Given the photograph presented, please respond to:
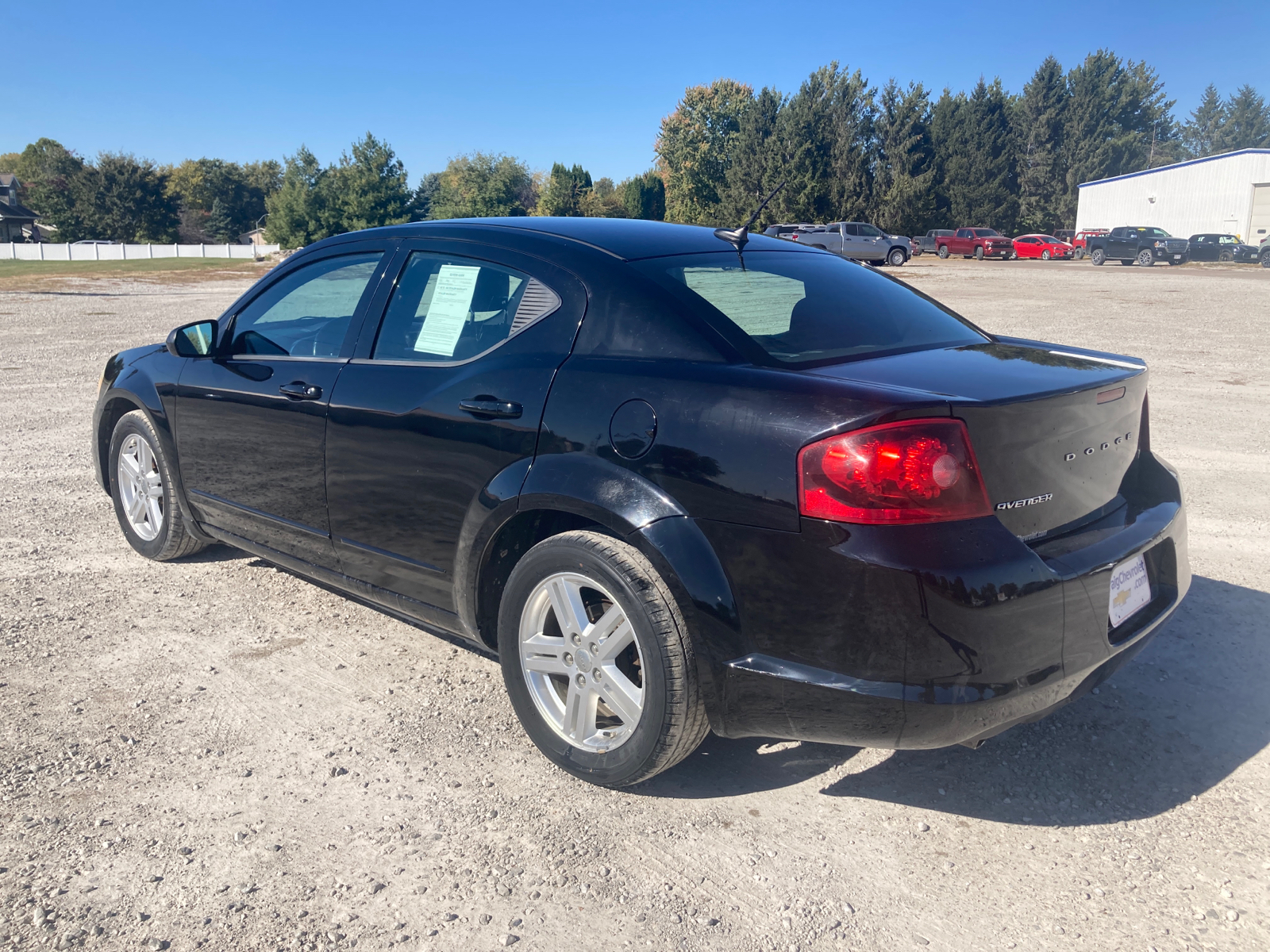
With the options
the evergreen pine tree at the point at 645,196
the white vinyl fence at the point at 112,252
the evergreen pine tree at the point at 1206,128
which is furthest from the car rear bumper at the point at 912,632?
the evergreen pine tree at the point at 1206,128

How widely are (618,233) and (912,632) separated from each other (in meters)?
1.83

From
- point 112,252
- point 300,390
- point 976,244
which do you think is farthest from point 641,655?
point 112,252

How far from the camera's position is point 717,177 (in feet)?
268

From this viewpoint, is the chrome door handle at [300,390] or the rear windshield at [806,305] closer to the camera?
the rear windshield at [806,305]

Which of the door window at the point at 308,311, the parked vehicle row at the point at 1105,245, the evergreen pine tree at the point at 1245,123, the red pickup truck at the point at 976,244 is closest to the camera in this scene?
the door window at the point at 308,311

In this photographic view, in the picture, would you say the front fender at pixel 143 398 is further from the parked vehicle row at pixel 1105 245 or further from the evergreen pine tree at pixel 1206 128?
the evergreen pine tree at pixel 1206 128

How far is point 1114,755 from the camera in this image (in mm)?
2990

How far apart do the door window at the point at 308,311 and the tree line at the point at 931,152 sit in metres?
52.1

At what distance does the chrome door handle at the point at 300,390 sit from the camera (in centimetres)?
356

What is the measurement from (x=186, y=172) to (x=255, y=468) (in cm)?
12544

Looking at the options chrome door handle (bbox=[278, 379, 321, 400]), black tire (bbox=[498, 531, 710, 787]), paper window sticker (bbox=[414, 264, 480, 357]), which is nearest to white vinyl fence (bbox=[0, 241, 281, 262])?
chrome door handle (bbox=[278, 379, 321, 400])

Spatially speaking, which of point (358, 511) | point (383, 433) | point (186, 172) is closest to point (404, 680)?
point (358, 511)

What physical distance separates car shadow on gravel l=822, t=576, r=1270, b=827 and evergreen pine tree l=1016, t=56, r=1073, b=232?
71646 millimetres

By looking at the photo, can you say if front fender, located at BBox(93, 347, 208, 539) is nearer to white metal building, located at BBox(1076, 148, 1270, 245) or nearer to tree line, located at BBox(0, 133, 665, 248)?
tree line, located at BBox(0, 133, 665, 248)
